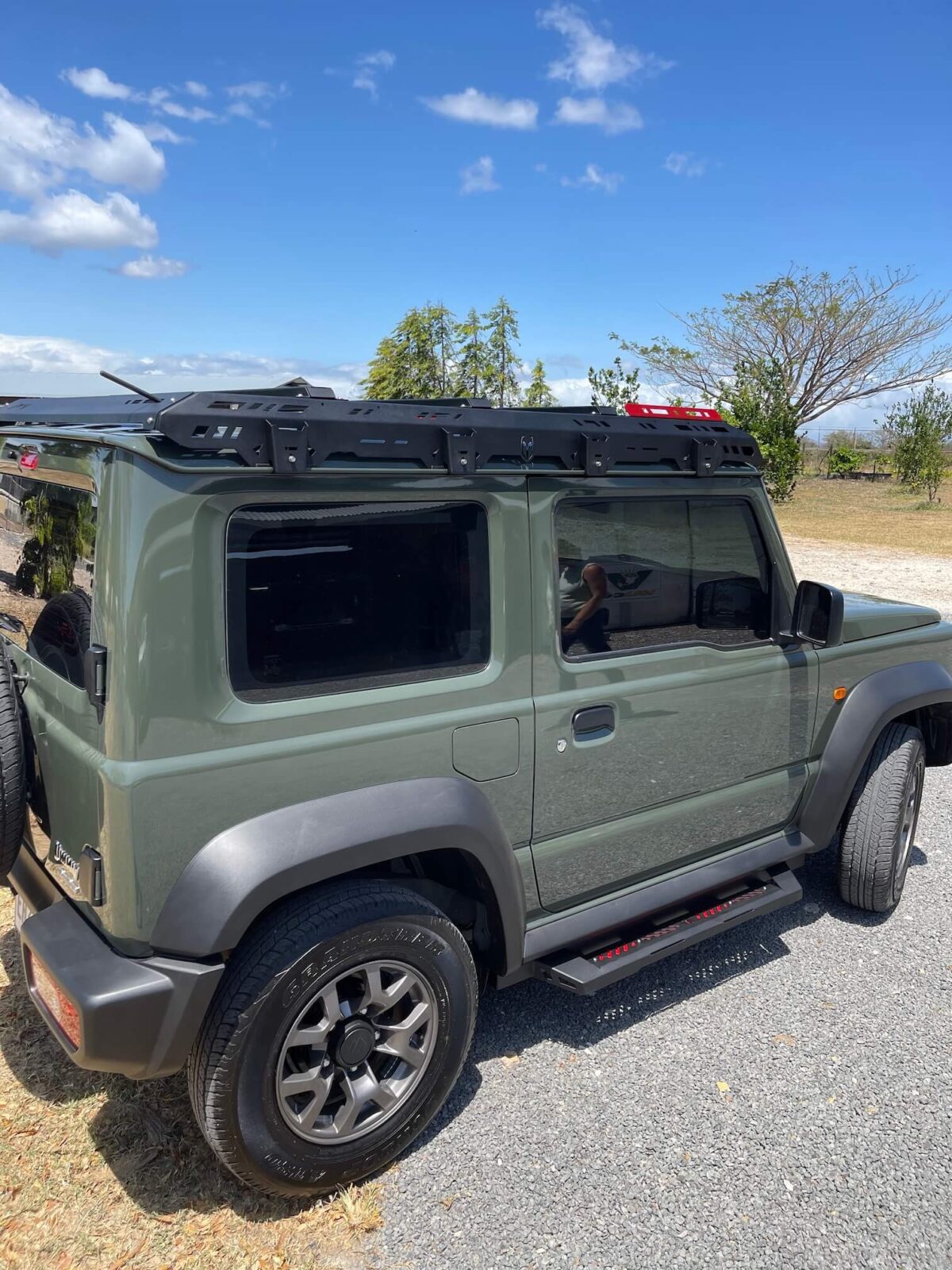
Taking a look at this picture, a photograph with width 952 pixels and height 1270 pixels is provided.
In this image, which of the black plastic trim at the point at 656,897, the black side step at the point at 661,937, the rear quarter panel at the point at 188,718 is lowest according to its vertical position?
the black side step at the point at 661,937

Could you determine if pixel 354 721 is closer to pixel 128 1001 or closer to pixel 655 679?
pixel 128 1001

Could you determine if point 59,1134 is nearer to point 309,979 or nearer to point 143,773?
point 309,979

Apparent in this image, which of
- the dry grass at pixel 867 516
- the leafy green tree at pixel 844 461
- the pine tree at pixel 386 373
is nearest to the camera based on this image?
the pine tree at pixel 386 373

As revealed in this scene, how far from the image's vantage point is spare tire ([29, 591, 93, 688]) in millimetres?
2277

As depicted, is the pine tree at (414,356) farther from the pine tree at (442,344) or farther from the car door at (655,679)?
the car door at (655,679)

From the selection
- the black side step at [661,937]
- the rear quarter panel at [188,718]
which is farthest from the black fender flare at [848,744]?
the rear quarter panel at [188,718]

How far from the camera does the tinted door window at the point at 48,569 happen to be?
2.29 m

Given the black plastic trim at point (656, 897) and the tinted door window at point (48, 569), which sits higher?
the tinted door window at point (48, 569)

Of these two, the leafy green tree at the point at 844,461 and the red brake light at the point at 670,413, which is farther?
the leafy green tree at the point at 844,461

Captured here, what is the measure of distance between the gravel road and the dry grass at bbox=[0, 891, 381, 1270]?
0.20 m

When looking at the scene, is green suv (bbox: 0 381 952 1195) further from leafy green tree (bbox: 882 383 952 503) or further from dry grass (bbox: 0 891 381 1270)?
leafy green tree (bbox: 882 383 952 503)

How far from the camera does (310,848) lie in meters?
2.23

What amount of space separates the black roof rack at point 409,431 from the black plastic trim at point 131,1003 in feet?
3.89

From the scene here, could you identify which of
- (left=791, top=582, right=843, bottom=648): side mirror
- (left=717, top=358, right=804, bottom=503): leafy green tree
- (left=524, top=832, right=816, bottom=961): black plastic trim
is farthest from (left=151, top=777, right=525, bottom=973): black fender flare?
(left=717, top=358, right=804, bottom=503): leafy green tree
